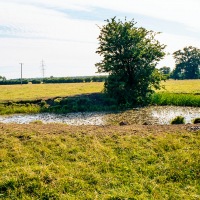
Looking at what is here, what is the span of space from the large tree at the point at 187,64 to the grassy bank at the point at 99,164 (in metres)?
118

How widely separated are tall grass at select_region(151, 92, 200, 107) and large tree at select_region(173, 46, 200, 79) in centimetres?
9292

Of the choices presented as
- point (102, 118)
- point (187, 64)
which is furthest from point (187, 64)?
point (102, 118)

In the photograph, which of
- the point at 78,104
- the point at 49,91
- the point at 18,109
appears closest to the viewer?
the point at 18,109

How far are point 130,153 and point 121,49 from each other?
2814cm

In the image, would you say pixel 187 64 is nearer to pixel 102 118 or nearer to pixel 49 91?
pixel 49 91

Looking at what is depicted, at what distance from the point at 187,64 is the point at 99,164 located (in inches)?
4946

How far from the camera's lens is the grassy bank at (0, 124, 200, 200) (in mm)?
8805

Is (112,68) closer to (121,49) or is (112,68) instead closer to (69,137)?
(121,49)

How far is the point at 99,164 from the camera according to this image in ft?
34.7

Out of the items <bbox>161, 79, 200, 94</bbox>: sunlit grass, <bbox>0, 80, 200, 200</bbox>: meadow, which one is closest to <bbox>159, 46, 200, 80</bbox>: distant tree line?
<bbox>161, 79, 200, 94</bbox>: sunlit grass

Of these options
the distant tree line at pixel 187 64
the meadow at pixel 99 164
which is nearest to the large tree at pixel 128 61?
the meadow at pixel 99 164

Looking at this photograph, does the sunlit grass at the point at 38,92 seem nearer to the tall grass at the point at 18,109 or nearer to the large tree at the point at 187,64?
the tall grass at the point at 18,109

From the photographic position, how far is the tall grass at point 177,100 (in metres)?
34.2

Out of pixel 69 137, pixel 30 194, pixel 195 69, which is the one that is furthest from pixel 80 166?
pixel 195 69
